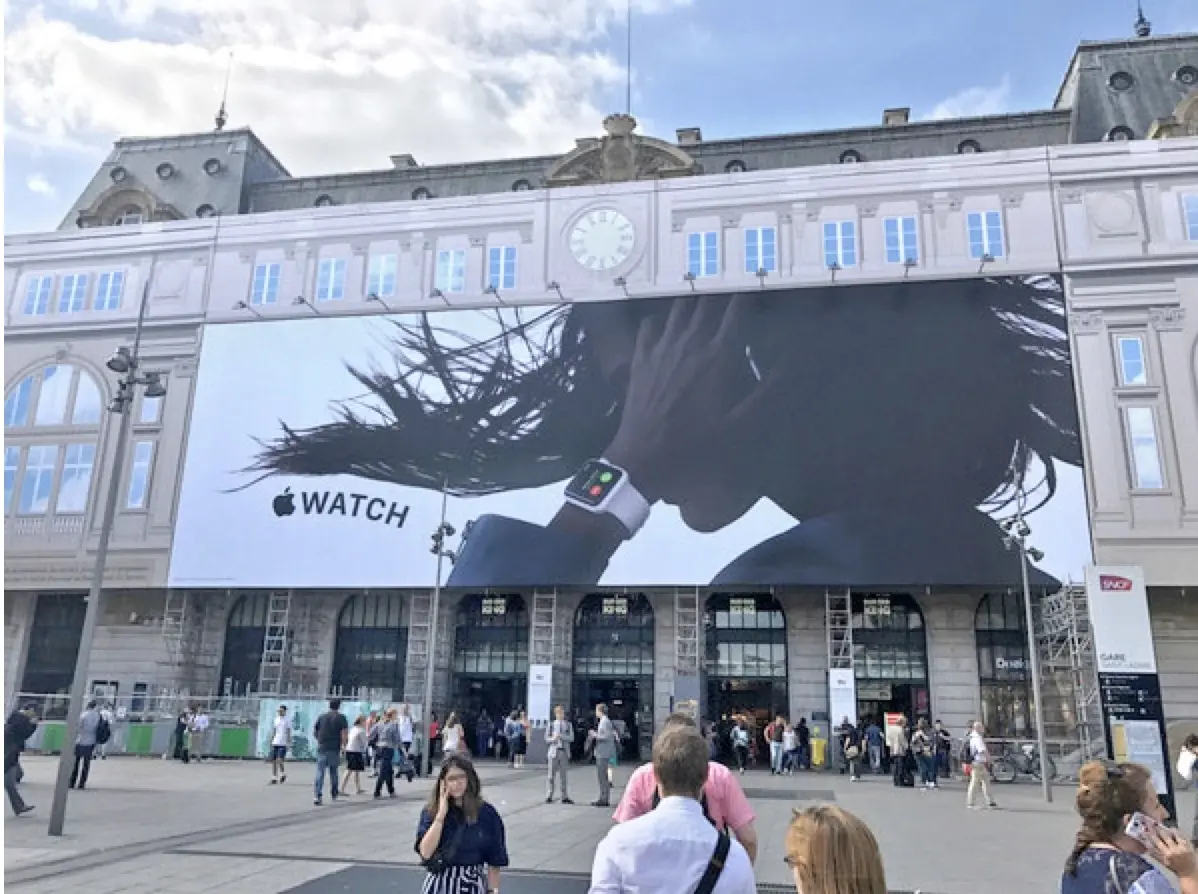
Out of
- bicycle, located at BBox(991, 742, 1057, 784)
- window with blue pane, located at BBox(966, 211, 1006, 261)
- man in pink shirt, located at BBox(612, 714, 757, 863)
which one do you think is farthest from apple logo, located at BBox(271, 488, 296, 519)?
man in pink shirt, located at BBox(612, 714, 757, 863)

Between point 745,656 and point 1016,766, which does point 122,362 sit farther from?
point 1016,766

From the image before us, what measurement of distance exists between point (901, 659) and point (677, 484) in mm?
9679

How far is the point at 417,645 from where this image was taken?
33469mm

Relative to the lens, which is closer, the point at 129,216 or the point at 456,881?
the point at 456,881

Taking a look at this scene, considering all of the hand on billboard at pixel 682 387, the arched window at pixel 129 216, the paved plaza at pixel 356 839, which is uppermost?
the arched window at pixel 129 216

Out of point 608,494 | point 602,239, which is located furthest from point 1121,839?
point 602,239

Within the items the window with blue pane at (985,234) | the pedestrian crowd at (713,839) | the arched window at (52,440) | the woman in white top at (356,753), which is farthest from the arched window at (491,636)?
the pedestrian crowd at (713,839)

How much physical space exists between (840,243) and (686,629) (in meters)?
14.7

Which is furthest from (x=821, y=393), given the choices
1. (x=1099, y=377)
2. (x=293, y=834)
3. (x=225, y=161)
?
(x=225, y=161)

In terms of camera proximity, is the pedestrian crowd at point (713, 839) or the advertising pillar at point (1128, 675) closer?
the pedestrian crowd at point (713, 839)

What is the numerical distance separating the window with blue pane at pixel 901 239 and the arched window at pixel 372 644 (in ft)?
→ 72.1

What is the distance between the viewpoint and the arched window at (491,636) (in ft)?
113

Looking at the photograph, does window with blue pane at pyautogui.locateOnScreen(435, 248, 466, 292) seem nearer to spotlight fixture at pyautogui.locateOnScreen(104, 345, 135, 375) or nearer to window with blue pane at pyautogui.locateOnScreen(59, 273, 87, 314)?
window with blue pane at pyautogui.locateOnScreen(59, 273, 87, 314)

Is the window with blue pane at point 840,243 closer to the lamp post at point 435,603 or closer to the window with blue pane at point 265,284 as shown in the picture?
the lamp post at point 435,603
